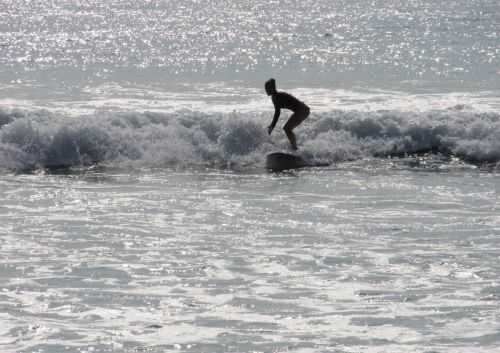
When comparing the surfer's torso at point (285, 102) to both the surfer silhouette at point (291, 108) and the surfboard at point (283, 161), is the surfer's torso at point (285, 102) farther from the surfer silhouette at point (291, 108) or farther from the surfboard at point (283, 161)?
the surfboard at point (283, 161)

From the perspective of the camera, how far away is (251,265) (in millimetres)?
10922

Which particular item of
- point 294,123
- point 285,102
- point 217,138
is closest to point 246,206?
point 285,102

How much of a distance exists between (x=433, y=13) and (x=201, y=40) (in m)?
20.9

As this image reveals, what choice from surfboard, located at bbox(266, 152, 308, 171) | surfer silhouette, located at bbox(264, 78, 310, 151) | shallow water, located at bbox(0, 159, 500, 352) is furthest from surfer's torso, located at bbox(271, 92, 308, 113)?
shallow water, located at bbox(0, 159, 500, 352)

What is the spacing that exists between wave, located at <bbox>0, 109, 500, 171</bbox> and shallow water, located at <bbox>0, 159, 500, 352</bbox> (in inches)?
85.5

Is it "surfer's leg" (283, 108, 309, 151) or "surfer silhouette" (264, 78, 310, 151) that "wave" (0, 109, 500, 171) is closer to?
"surfer's leg" (283, 108, 309, 151)

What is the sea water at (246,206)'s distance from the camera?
898 cm

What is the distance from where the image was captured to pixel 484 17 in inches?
2153

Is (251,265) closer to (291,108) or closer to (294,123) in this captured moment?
(291,108)

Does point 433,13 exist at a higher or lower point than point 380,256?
higher

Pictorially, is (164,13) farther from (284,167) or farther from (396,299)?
(396,299)

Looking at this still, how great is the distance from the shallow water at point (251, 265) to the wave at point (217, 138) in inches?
85.5

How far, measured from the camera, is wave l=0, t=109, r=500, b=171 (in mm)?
18953

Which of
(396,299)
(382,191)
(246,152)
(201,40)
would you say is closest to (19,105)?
(246,152)
